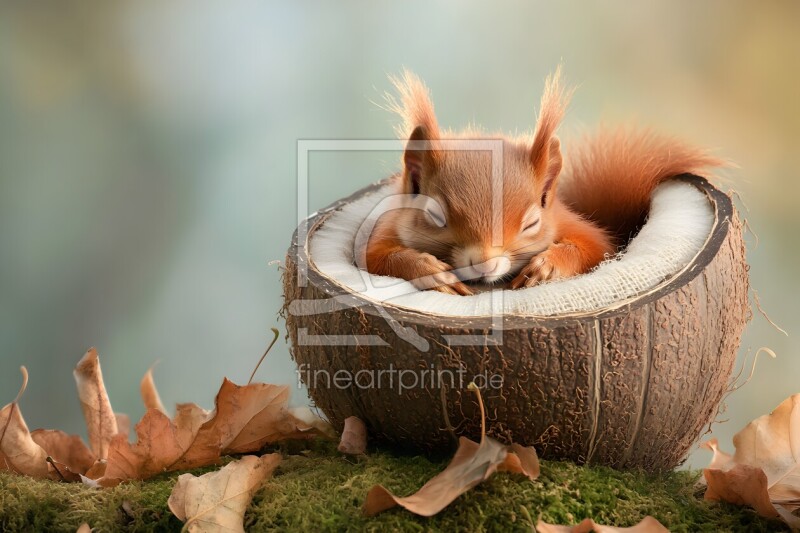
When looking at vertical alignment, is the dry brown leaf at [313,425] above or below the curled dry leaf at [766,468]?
below

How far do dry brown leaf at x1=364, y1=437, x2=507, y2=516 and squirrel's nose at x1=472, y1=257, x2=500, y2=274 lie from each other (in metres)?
0.44

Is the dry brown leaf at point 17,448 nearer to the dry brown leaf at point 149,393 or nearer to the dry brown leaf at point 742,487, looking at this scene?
the dry brown leaf at point 149,393

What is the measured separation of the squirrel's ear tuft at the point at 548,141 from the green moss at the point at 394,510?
0.74 m

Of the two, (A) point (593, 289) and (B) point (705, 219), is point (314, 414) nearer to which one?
(A) point (593, 289)

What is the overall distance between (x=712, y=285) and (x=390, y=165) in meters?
1.12

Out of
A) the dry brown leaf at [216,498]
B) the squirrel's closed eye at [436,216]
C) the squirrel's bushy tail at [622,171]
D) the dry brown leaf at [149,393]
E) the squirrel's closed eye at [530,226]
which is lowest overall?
the dry brown leaf at [149,393]

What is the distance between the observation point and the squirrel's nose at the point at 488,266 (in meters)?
1.82

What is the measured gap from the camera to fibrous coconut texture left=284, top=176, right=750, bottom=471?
1.50m

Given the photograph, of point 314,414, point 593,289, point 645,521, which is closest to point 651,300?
point 593,289

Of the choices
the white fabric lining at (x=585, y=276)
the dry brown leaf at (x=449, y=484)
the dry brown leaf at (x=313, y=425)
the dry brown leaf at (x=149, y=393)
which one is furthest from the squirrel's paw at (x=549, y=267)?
the dry brown leaf at (x=149, y=393)

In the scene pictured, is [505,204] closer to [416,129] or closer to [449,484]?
[416,129]

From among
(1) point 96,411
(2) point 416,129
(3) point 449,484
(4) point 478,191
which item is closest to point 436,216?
(4) point 478,191

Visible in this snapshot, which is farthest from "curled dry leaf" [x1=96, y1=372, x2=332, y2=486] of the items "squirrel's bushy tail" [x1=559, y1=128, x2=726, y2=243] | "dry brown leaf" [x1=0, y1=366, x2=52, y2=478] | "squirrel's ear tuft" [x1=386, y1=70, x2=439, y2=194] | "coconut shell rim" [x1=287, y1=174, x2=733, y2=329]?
"squirrel's bushy tail" [x1=559, y1=128, x2=726, y2=243]

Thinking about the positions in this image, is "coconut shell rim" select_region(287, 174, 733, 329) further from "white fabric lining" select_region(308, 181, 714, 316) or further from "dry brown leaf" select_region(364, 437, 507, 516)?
"dry brown leaf" select_region(364, 437, 507, 516)
